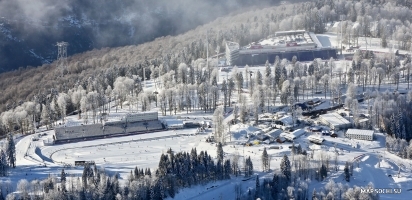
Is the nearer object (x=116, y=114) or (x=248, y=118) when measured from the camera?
(x=248, y=118)

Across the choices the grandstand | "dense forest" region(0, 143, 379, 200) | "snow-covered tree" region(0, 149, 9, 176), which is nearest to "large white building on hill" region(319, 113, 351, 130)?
"dense forest" region(0, 143, 379, 200)

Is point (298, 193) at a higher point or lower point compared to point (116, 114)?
lower

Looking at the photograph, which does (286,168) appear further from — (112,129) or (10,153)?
(10,153)

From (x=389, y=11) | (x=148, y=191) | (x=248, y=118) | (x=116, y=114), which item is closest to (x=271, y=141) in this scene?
(x=248, y=118)

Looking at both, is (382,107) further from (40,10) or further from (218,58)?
(40,10)

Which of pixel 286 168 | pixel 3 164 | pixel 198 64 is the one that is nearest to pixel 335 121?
pixel 286 168

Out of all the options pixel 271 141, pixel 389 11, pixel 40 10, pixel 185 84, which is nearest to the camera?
pixel 271 141

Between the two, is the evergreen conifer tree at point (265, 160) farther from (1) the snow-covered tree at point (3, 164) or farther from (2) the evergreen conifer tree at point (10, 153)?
(2) the evergreen conifer tree at point (10, 153)
